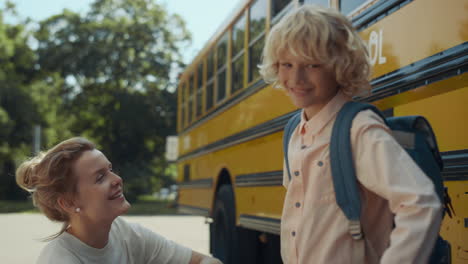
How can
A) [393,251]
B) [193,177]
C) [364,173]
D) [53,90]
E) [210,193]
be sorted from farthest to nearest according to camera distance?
[53,90] → [193,177] → [210,193] → [364,173] → [393,251]

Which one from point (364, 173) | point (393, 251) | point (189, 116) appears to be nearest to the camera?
point (393, 251)

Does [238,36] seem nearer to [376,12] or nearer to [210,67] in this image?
[210,67]

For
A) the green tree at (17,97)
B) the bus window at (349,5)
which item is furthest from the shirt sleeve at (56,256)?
the green tree at (17,97)

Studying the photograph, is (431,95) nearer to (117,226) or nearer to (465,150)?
(465,150)

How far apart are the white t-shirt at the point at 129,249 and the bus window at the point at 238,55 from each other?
261 centimetres

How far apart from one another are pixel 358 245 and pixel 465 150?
2.35ft

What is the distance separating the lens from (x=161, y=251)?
2.29 metres

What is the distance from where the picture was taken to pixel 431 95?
2.24m

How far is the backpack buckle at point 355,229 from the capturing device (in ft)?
4.89

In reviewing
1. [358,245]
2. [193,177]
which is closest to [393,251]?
[358,245]

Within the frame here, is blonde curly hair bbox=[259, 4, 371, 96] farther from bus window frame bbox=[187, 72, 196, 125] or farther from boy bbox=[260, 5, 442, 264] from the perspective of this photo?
bus window frame bbox=[187, 72, 196, 125]

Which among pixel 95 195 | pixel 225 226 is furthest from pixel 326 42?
pixel 225 226

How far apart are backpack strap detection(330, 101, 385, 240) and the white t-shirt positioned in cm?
90

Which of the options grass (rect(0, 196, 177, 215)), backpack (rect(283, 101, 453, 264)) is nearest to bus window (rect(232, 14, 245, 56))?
backpack (rect(283, 101, 453, 264))
